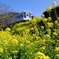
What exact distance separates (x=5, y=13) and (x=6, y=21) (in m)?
1.74

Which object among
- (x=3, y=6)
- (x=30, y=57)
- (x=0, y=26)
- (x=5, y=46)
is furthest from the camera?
(x=3, y=6)

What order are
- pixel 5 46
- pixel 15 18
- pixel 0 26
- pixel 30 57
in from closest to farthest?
pixel 30 57 → pixel 5 46 → pixel 0 26 → pixel 15 18

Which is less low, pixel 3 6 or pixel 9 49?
pixel 3 6

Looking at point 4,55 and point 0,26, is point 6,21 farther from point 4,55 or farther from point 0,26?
point 4,55

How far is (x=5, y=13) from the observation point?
29.0m

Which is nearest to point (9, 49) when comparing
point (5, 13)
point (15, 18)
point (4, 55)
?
point (4, 55)

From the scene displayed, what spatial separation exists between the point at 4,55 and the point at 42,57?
146 centimetres

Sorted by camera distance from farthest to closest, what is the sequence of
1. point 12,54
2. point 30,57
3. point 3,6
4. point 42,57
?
point 3,6
point 12,54
point 30,57
point 42,57

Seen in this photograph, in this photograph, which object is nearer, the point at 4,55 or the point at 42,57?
the point at 42,57

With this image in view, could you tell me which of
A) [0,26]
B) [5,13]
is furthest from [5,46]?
[5,13]

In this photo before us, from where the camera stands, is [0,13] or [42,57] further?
[0,13]

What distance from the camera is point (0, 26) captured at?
88.4ft

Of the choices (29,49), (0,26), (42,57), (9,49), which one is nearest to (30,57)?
(29,49)

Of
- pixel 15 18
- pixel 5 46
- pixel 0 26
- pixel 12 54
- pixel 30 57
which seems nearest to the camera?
pixel 30 57
